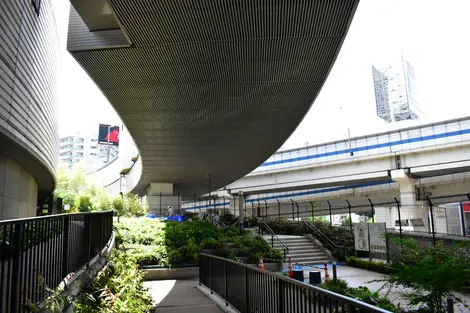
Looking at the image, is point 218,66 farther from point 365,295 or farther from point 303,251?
point 303,251

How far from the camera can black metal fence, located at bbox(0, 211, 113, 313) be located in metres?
3.34

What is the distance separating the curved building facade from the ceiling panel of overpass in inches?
52.9

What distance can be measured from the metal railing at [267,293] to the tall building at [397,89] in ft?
269

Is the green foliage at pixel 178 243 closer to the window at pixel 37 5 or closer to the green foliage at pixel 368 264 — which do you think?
the green foliage at pixel 368 264

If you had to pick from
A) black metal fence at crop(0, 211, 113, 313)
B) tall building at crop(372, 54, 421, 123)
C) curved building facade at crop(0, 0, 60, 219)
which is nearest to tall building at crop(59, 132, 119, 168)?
tall building at crop(372, 54, 421, 123)

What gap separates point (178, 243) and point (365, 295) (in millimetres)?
11030

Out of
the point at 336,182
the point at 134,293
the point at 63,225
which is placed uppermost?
the point at 336,182

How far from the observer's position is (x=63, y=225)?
210 inches

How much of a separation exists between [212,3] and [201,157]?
14953 mm

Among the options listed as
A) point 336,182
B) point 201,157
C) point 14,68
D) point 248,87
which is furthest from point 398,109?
point 14,68

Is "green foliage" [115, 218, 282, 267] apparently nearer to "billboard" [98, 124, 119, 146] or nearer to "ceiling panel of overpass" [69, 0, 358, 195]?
"ceiling panel of overpass" [69, 0, 358, 195]

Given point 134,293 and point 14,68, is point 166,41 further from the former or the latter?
point 134,293

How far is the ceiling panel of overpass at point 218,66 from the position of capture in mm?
7594

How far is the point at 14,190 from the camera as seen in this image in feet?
33.9
